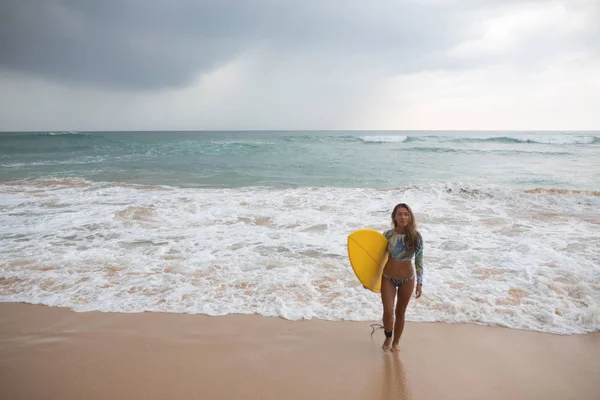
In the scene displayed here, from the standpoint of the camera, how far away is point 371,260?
3.66 metres

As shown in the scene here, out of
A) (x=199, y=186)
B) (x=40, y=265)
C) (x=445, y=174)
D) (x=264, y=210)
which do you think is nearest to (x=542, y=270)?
(x=264, y=210)

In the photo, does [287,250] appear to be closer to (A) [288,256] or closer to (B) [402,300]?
(A) [288,256]

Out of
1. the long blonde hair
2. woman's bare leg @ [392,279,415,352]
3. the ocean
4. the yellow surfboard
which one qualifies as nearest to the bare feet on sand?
woman's bare leg @ [392,279,415,352]

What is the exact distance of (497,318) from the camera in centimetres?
427

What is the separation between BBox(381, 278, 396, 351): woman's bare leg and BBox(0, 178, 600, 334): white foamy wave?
2.47 feet

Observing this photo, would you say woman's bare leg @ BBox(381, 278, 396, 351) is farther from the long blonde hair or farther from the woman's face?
the woman's face

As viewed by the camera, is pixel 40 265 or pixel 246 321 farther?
pixel 40 265

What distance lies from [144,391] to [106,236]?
5565mm

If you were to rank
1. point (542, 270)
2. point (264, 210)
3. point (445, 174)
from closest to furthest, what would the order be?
point (542, 270) < point (264, 210) < point (445, 174)

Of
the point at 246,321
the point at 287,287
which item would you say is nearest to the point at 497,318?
the point at 287,287

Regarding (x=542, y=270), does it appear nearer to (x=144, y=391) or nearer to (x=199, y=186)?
(x=144, y=391)

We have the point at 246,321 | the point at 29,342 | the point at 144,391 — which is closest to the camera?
the point at 144,391

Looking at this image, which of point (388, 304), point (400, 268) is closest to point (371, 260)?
point (400, 268)

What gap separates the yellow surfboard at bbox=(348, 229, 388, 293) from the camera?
3.63m
